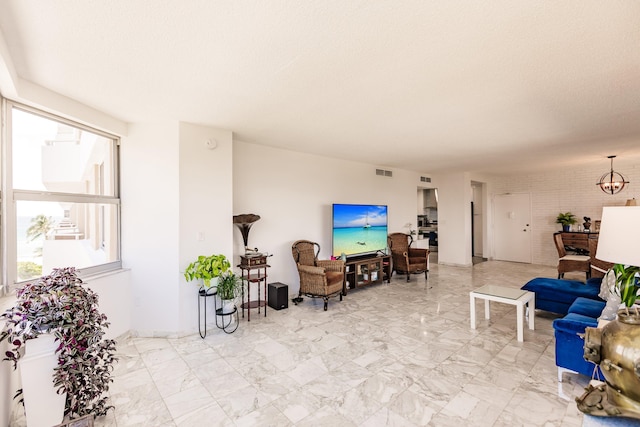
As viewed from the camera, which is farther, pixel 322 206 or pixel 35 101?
pixel 322 206

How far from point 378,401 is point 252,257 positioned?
2.33m

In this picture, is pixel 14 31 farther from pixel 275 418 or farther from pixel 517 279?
pixel 517 279

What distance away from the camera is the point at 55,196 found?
2611 mm

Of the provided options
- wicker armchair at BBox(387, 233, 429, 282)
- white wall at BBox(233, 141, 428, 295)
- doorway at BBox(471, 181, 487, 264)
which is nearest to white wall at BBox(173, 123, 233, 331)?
white wall at BBox(233, 141, 428, 295)

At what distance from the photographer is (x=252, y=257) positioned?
12.5ft

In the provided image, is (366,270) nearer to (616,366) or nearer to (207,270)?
(207,270)

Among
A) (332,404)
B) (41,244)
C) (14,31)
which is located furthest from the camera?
(41,244)

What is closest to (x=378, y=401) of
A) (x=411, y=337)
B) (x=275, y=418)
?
(x=275, y=418)

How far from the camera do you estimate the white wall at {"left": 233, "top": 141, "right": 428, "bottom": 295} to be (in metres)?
4.21

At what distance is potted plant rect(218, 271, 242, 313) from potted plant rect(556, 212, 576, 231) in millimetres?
7607

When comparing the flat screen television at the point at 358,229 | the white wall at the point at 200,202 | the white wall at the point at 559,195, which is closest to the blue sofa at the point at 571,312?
the flat screen television at the point at 358,229

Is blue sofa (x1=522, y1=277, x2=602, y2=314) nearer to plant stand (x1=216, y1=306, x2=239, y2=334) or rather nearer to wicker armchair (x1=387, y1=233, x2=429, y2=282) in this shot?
wicker armchair (x1=387, y1=233, x2=429, y2=282)

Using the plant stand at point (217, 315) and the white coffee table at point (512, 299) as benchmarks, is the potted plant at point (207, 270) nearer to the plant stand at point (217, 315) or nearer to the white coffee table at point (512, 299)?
the plant stand at point (217, 315)

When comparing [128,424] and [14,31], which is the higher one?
[14,31]
